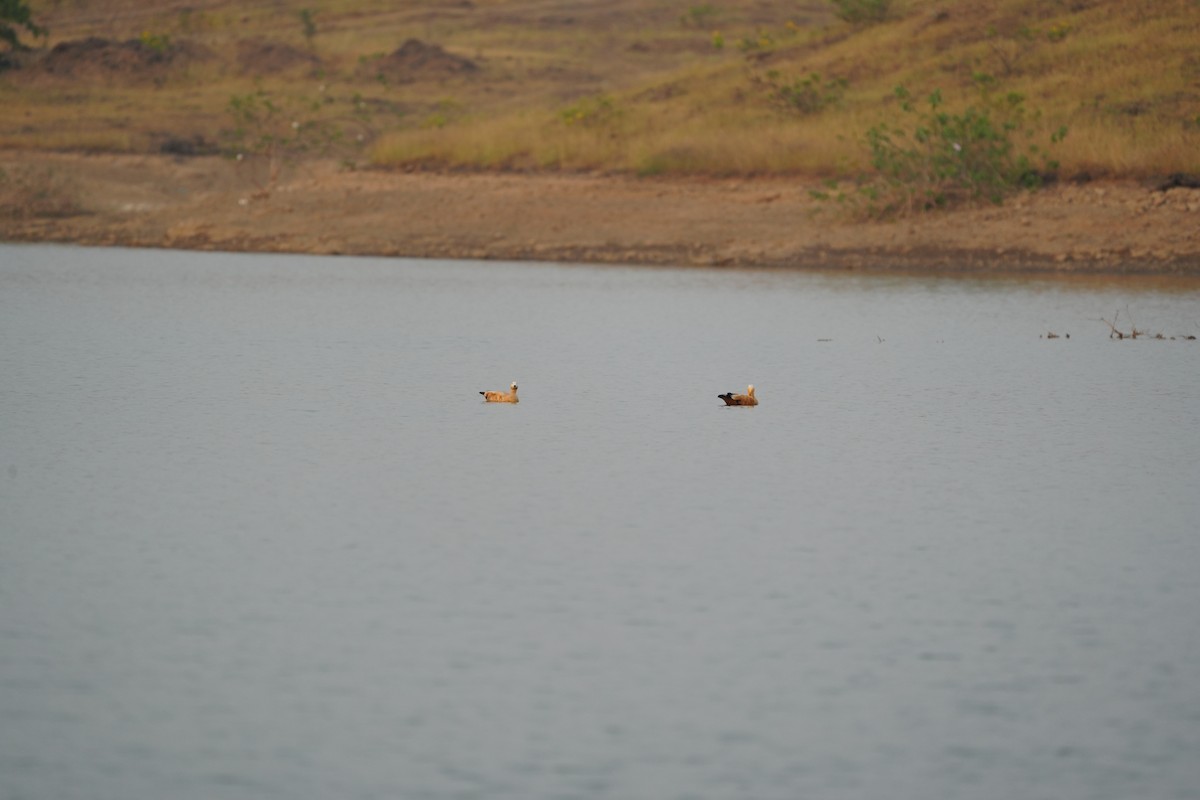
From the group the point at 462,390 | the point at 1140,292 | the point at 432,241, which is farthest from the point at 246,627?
the point at 432,241

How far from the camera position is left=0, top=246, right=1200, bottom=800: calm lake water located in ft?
20.9

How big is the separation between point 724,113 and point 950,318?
1448cm

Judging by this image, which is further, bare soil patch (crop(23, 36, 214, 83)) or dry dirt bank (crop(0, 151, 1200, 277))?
bare soil patch (crop(23, 36, 214, 83))

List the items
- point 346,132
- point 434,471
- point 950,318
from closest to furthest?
point 434,471, point 950,318, point 346,132

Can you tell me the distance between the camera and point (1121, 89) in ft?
99.9

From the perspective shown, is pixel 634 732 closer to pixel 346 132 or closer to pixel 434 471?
pixel 434 471

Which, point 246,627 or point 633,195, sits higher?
point 633,195

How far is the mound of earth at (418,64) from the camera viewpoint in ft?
178

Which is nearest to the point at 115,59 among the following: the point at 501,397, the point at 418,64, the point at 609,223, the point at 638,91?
the point at 418,64

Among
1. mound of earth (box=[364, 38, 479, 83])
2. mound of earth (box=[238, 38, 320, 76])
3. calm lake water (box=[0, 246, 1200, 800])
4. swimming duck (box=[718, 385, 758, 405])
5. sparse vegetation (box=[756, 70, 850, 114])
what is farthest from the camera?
mound of earth (box=[238, 38, 320, 76])

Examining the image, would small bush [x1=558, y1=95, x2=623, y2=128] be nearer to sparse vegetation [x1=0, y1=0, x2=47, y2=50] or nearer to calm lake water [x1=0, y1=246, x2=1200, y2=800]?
calm lake water [x1=0, y1=246, x2=1200, y2=800]

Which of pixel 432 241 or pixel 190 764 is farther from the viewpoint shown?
pixel 432 241

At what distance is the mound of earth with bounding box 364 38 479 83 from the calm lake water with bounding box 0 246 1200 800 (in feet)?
120

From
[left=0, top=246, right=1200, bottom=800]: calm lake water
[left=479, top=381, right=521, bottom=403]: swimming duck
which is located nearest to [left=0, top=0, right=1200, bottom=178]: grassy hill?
[left=0, top=246, right=1200, bottom=800]: calm lake water
